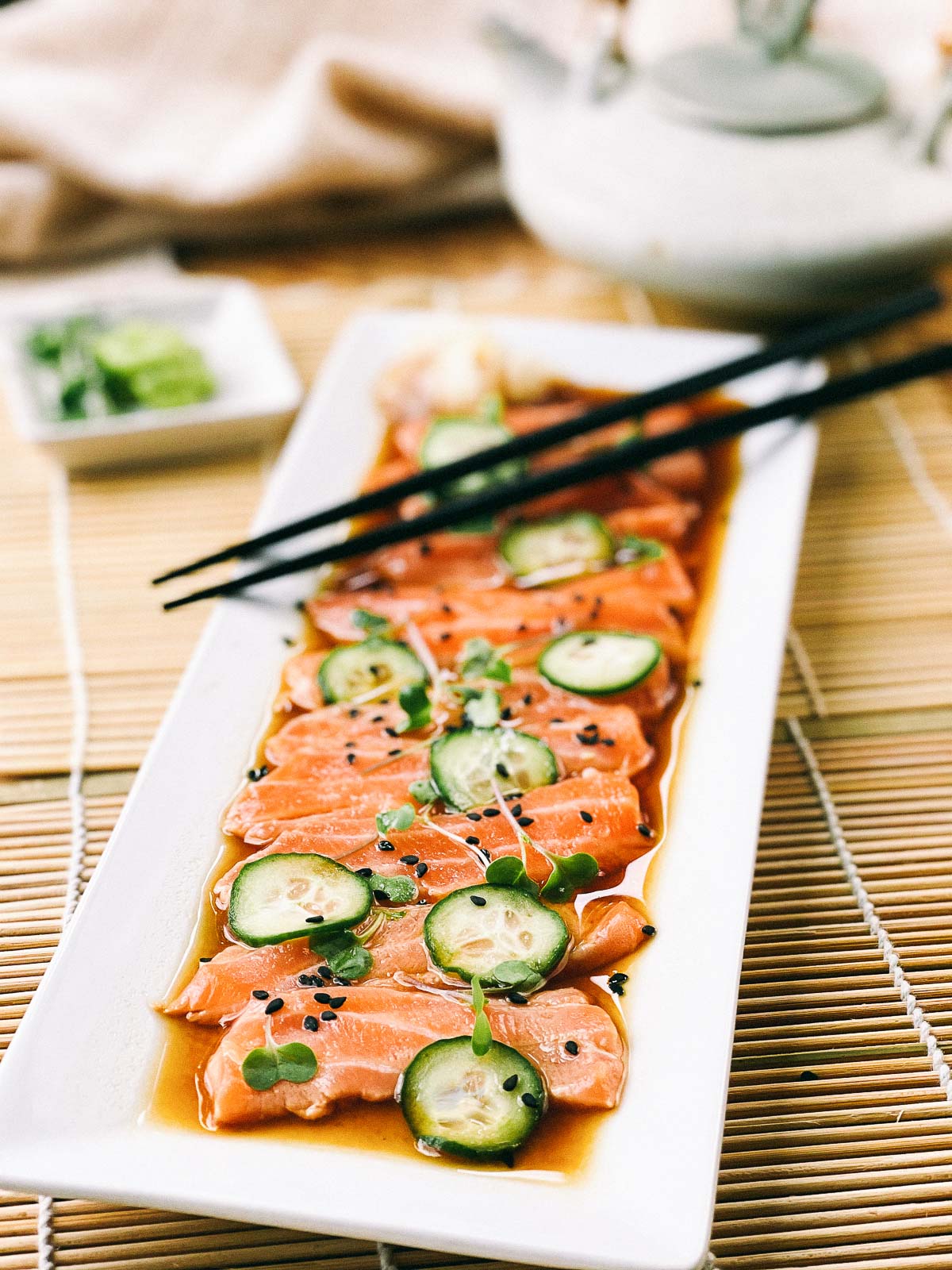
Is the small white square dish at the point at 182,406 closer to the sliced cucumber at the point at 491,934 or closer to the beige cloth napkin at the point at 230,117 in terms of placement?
the beige cloth napkin at the point at 230,117

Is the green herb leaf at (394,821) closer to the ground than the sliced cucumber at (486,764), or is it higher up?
closer to the ground

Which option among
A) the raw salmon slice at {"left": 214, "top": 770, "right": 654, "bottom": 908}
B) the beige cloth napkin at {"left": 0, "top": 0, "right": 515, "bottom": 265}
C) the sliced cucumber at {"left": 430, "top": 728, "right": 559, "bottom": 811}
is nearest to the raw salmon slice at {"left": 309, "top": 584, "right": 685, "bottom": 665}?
the sliced cucumber at {"left": 430, "top": 728, "right": 559, "bottom": 811}

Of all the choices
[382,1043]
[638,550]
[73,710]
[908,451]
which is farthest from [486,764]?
[908,451]

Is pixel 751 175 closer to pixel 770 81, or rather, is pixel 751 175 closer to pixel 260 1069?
pixel 770 81

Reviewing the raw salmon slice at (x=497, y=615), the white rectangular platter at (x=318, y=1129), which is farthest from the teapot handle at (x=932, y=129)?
the raw salmon slice at (x=497, y=615)

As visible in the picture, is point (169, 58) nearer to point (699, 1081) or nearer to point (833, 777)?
point (833, 777)

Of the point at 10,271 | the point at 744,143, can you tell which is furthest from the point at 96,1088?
the point at 10,271

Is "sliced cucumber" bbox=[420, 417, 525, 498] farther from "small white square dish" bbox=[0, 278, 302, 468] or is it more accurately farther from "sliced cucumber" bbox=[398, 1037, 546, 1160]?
"sliced cucumber" bbox=[398, 1037, 546, 1160]
